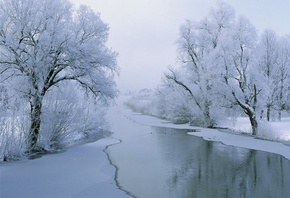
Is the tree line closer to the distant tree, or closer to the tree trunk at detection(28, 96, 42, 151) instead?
the distant tree

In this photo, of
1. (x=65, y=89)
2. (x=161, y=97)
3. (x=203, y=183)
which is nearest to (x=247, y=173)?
(x=203, y=183)

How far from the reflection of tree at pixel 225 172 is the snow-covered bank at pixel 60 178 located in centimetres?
221

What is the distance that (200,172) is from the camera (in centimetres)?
1112

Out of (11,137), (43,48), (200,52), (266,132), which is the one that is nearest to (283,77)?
(200,52)

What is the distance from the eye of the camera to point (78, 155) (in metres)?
14.4

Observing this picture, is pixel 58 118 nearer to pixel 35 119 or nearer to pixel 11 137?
pixel 35 119

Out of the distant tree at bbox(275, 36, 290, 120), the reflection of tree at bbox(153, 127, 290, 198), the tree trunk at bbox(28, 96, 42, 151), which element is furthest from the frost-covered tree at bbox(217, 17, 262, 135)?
the distant tree at bbox(275, 36, 290, 120)

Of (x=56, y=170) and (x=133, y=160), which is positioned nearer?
(x=56, y=170)

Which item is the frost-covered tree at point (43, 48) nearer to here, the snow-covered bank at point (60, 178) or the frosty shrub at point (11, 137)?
the frosty shrub at point (11, 137)

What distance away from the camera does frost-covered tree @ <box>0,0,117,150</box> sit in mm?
13883

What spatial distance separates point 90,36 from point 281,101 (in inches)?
1119

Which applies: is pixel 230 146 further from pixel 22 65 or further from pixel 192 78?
pixel 192 78

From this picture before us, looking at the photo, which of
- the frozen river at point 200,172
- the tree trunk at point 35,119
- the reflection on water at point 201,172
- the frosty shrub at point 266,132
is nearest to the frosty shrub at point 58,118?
the tree trunk at point 35,119

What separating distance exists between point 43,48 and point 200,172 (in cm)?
914
